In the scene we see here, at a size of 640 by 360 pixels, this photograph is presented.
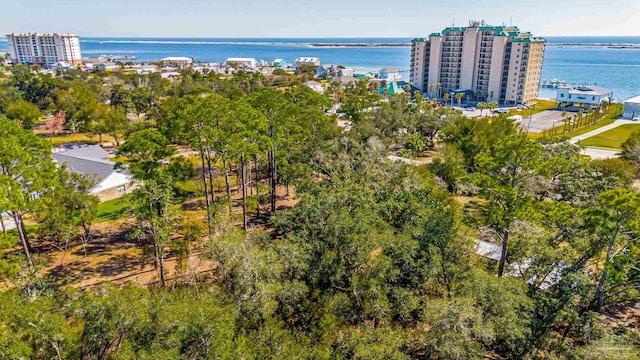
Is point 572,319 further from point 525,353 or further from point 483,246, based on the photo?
point 483,246

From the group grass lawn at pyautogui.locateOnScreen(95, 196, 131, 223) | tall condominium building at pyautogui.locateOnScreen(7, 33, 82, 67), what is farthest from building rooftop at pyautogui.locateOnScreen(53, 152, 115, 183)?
tall condominium building at pyautogui.locateOnScreen(7, 33, 82, 67)

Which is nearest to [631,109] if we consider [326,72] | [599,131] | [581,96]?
[581,96]

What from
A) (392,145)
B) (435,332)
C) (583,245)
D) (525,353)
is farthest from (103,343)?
(392,145)

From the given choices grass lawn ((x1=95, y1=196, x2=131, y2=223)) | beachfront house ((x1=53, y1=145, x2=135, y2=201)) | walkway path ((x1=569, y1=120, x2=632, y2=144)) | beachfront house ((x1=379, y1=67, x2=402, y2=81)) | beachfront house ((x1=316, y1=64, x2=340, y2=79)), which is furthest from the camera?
beachfront house ((x1=316, y1=64, x2=340, y2=79))

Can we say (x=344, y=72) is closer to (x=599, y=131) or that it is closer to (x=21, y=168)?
(x=599, y=131)

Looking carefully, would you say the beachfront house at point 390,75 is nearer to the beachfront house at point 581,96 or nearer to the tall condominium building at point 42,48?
the beachfront house at point 581,96

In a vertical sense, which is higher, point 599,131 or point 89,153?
point 89,153

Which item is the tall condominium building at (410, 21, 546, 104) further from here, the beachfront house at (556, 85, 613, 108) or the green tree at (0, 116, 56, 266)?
the green tree at (0, 116, 56, 266)
